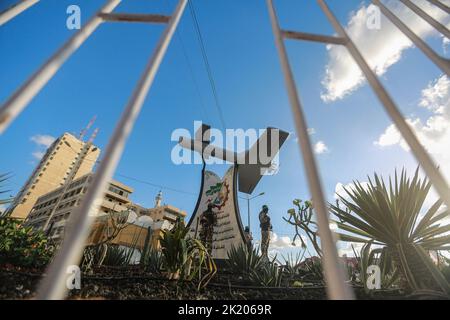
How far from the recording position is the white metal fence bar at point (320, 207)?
0.49m

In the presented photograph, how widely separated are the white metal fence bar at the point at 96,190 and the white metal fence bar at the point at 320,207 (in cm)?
61

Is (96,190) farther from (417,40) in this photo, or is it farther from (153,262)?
(153,262)

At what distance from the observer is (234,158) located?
345 inches

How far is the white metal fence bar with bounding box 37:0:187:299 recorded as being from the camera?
0.45 m

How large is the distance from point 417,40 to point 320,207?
44.4 inches

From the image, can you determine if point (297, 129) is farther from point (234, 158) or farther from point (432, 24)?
point (234, 158)

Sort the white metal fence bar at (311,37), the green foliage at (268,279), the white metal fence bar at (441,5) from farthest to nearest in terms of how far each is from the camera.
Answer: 1. the green foliage at (268,279)
2. the white metal fence bar at (441,5)
3. the white metal fence bar at (311,37)

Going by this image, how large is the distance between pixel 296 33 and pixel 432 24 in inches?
31.9

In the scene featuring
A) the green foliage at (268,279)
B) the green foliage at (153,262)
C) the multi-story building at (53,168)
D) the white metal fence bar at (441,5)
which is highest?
the multi-story building at (53,168)

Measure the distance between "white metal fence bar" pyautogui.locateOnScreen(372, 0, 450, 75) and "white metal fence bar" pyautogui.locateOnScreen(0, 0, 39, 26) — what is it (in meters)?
2.06

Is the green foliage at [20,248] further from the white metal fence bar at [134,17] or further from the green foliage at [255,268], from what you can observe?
the white metal fence bar at [134,17]

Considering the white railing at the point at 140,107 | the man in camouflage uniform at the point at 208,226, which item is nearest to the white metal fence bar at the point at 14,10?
the white railing at the point at 140,107

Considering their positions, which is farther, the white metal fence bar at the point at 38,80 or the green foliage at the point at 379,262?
the green foliage at the point at 379,262
